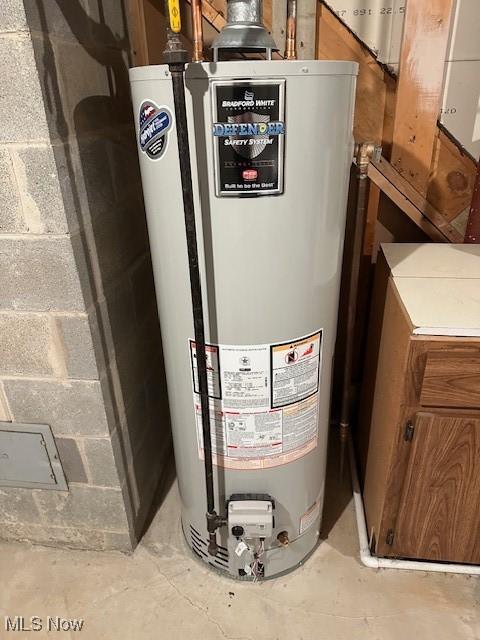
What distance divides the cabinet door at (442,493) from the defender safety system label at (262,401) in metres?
0.26

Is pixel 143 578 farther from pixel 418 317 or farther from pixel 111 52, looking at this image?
pixel 111 52

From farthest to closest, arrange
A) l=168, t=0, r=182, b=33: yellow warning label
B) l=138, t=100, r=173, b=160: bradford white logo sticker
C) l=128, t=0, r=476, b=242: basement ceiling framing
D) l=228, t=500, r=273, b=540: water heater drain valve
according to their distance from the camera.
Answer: l=128, t=0, r=476, b=242: basement ceiling framing → l=228, t=500, r=273, b=540: water heater drain valve → l=138, t=100, r=173, b=160: bradford white logo sticker → l=168, t=0, r=182, b=33: yellow warning label

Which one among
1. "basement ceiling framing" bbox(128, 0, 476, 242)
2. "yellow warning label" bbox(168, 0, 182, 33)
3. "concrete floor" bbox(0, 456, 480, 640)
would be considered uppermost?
"yellow warning label" bbox(168, 0, 182, 33)

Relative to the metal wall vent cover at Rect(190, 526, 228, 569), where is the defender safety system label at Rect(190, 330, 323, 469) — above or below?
above

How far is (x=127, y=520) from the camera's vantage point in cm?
136

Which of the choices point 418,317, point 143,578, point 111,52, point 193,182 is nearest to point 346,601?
→ point 143,578

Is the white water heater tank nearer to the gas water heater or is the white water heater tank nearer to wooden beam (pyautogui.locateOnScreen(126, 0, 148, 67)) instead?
the gas water heater

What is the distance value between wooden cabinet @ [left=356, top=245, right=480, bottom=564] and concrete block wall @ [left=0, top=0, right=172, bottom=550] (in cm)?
69

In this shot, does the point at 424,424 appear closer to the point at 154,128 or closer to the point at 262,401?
the point at 262,401

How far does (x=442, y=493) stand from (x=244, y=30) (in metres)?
1.12

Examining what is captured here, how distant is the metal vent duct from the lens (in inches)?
35.3

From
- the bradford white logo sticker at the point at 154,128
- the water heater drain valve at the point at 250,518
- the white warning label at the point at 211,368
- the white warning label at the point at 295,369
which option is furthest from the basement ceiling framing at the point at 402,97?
the water heater drain valve at the point at 250,518

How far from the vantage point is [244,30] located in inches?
35.3

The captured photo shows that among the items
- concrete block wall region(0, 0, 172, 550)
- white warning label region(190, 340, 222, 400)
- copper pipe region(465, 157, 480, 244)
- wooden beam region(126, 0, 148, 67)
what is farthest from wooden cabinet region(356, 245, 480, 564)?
wooden beam region(126, 0, 148, 67)
